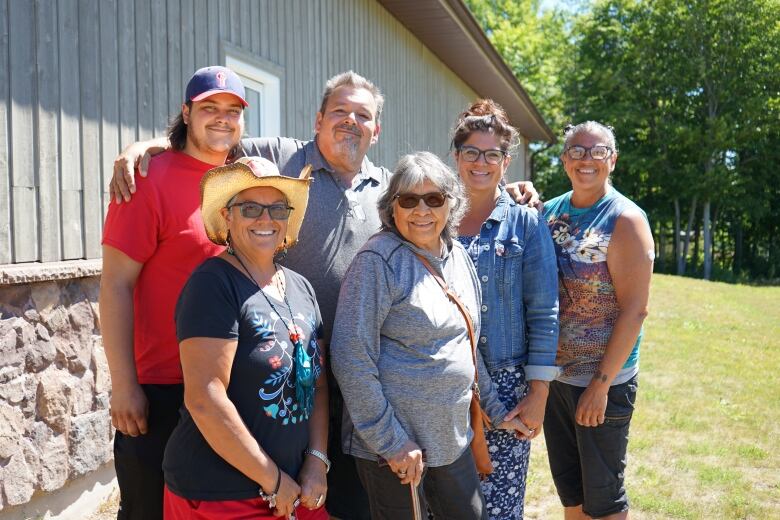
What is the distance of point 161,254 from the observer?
241cm

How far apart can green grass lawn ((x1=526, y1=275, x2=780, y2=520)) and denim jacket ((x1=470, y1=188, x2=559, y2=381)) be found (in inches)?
78.7

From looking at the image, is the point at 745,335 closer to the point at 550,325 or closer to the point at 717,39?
the point at 550,325

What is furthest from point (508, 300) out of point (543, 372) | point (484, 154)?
point (484, 154)

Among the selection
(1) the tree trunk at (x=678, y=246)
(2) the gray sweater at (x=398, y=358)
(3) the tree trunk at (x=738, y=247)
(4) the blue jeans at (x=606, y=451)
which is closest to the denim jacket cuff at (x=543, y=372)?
(2) the gray sweater at (x=398, y=358)

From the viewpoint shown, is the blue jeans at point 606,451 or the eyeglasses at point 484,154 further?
the blue jeans at point 606,451

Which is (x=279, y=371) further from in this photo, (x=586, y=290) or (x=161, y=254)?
(x=586, y=290)

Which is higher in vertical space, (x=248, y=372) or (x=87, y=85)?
(x=87, y=85)

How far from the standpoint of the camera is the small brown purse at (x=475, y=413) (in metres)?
2.44

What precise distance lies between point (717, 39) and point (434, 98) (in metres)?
21.2

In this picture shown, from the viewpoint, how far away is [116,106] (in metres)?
4.29

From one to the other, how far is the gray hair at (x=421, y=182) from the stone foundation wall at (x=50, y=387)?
6.99 feet

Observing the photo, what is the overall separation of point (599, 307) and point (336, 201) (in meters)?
1.30

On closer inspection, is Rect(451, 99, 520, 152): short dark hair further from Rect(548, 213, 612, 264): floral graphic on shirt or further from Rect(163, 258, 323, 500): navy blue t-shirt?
Rect(163, 258, 323, 500): navy blue t-shirt

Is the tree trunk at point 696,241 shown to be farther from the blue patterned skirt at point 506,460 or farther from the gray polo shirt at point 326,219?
the gray polo shirt at point 326,219
